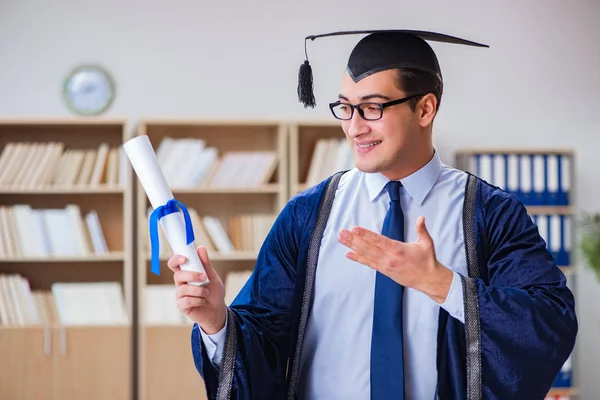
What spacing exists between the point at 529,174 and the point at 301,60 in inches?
63.5

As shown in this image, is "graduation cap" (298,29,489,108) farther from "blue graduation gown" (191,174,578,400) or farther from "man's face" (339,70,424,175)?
"blue graduation gown" (191,174,578,400)

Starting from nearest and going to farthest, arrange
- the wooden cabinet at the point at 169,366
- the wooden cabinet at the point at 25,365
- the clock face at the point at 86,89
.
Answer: the wooden cabinet at the point at 25,365 < the wooden cabinet at the point at 169,366 < the clock face at the point at 86,89

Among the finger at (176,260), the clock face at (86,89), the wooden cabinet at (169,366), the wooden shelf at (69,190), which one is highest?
the clock face at (86,89)

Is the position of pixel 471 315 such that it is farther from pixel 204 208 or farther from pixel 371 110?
pixel 204 208

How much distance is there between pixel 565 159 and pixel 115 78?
9.43 ft

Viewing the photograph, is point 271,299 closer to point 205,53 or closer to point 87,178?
point 87,178

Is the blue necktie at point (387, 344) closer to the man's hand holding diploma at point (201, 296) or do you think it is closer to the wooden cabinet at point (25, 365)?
the man's hand holding diploma at point (201, 296)

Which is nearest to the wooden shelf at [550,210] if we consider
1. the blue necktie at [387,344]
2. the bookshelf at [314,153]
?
the bookshelf at [314,153]

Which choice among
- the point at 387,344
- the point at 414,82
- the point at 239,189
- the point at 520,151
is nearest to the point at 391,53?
the point at 414,82

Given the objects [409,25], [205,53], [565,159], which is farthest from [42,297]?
[565,159]

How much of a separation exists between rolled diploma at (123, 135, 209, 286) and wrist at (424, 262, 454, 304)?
0.41 metres

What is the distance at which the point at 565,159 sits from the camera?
16.6 ft

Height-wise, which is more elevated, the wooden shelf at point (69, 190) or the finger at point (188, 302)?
the wooden shelf at point (69, 190)

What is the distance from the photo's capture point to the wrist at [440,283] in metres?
1.46
